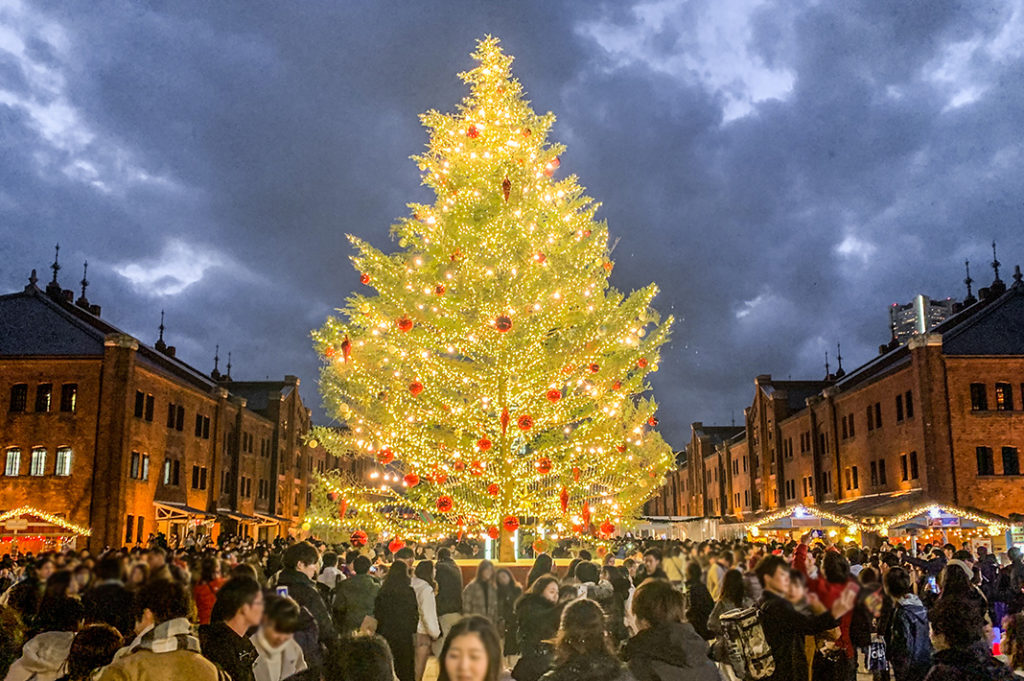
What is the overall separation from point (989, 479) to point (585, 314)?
24.0 m

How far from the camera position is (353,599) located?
10.1 m

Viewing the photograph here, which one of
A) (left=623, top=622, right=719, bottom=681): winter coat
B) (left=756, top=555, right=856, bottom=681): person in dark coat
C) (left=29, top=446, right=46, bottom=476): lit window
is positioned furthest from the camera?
(left=29, top=446, right=46, bottom=476): lit window

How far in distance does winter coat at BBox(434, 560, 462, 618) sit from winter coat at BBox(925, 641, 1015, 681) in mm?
7455

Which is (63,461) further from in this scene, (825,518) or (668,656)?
(668,656)

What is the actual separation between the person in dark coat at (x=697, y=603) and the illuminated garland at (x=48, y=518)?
30.2m

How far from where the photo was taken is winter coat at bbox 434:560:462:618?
12.4 m

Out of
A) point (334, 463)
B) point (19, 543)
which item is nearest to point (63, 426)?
point (19, 543)

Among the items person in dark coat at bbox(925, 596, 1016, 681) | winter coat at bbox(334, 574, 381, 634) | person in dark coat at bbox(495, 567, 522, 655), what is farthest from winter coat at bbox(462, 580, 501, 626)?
person in dark coat at bbox(925, 596, 1016, 681)

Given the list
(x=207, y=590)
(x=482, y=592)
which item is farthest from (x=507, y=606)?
(x=207, y=590)

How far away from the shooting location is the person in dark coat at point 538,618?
8998 millimetres

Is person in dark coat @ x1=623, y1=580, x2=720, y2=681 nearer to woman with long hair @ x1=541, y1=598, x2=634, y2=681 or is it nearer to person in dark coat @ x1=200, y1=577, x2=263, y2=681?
woman with long hair @ x1=541, y1=598, x2=634, y2=681

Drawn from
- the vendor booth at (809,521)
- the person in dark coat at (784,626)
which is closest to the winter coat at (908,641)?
the person in dark coat at (784,626)

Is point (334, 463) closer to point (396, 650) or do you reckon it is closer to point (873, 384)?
point (873, 384)

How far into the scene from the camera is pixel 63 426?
36594mm
